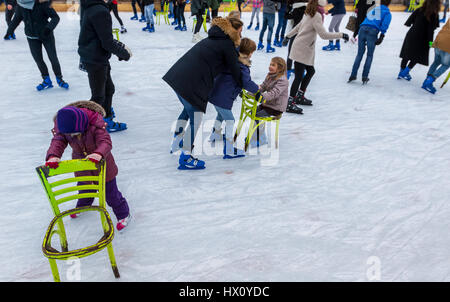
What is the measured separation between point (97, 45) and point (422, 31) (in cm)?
513

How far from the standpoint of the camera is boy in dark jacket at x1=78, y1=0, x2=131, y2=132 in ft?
9.62

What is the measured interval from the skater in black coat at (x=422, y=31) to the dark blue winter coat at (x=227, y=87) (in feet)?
13.2

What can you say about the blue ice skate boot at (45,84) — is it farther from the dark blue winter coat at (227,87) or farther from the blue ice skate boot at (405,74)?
the blue ice skate boot at (405,74)

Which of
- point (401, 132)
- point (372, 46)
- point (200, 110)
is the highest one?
point (372, 46)

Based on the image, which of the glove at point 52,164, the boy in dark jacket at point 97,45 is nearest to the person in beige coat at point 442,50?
the boy in dark jacket at point 97,45

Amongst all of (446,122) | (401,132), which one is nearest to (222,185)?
(401,132)

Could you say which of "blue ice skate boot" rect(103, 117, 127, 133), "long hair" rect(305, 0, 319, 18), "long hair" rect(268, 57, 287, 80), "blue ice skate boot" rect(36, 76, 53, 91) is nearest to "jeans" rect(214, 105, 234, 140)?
"long hair" rect(268, 57, 287, 80)

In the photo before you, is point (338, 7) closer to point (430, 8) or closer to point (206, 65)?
point (430, 8)

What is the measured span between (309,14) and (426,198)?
2745mm

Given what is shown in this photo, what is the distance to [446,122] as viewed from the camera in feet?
14.2

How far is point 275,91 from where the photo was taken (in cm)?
319

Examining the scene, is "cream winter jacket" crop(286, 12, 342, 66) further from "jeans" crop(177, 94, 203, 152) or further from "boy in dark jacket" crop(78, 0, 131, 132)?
"boy in dark jacket" crop(78, 0, 131, 132)

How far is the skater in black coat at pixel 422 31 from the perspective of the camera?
5035 mm

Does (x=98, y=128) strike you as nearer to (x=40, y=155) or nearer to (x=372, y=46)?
(x=40, y=155)
